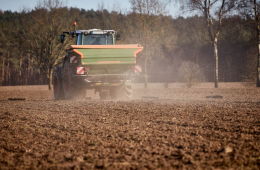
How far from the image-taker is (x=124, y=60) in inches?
440

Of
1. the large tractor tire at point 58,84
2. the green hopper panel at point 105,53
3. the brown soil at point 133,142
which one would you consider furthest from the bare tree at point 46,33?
the brown soil at point 133,142

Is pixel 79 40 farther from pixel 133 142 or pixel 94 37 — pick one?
pixel 133 142

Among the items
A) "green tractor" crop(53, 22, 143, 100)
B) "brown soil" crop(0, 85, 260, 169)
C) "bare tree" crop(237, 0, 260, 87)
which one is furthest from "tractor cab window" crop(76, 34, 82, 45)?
"bare tree" crop(237, 0, 260, 87)

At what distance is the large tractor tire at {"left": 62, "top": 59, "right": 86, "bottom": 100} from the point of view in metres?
11.3

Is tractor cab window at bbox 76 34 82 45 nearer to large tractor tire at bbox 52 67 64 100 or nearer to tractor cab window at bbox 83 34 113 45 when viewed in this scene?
tractor cab window at bbox 83 34 113 45

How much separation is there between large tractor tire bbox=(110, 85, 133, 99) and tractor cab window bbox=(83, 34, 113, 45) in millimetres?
2032

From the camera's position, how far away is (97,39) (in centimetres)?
1238

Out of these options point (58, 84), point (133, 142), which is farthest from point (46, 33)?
point (133, 142)

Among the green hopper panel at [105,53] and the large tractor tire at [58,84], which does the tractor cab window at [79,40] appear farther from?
the large tractor tire at [58,84]

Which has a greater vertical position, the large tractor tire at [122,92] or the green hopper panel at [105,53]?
the green hopper panel at [105,53]

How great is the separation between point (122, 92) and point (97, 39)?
2601 millimetres

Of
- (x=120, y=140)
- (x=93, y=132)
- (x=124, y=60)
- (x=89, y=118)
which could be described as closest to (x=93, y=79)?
(x=124, y=60)

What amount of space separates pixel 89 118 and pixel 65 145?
280 centimetres

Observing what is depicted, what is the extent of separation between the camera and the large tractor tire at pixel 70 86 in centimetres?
1126
